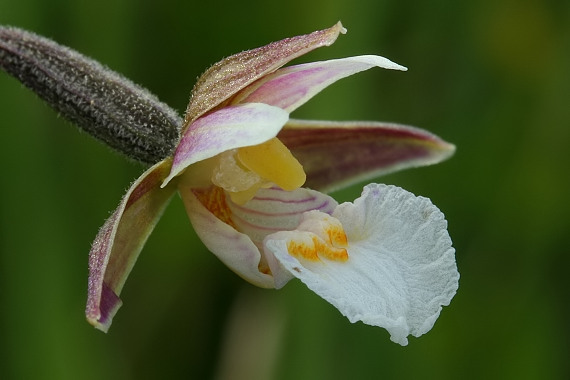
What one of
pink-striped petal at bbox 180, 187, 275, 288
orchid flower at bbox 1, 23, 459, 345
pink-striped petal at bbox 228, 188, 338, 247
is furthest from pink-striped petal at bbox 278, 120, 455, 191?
pink-striped petal at bbox 180, 187, 275, 288

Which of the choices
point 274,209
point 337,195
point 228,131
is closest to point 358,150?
point 274,209

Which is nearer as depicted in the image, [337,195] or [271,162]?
[271,162]

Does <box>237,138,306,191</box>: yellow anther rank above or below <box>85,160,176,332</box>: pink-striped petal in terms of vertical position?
above

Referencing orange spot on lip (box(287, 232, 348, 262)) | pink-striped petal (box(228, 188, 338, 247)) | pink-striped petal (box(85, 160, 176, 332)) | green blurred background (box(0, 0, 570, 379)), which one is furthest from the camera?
green blurred background (box(0, 0, 570, 379))

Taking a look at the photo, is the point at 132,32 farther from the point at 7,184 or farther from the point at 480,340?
the point at 480,340

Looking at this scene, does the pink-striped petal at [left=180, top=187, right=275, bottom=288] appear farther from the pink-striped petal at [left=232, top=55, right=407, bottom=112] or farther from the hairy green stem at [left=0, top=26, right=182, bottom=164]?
the pink-striped petal at [left=232, top=55, right=407, bottom=112]

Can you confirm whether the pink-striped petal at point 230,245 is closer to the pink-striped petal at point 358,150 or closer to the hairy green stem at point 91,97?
the hairy green stem at point 91,97

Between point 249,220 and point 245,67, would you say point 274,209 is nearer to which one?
point 249,220
